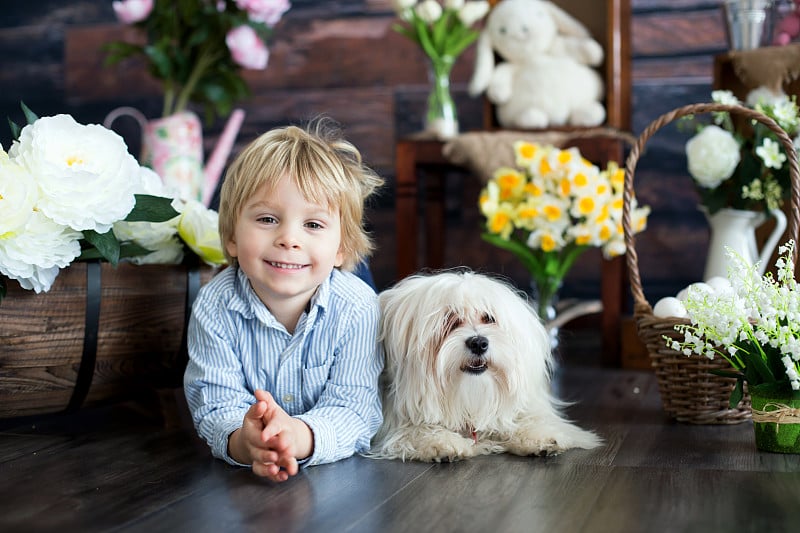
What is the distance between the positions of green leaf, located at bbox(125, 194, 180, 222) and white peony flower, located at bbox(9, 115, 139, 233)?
6 centimetres

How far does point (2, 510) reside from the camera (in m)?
1.17

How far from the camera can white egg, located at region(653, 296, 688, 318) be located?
1.60 m

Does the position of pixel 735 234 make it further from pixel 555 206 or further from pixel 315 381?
pixel 315 381

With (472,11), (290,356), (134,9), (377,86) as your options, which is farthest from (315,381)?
(377,86)

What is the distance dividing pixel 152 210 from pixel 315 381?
0.39m

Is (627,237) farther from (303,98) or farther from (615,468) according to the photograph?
(303,98)

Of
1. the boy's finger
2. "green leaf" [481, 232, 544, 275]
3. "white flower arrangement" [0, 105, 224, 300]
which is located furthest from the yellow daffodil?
the boy's finger

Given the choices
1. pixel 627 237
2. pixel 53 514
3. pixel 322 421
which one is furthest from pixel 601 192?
pixel 53 514

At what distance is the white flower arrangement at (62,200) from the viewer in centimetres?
136

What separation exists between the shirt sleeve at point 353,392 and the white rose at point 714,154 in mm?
956

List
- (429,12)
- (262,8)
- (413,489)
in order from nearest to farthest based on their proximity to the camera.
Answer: (413,489)
(429,12)
(262,8)

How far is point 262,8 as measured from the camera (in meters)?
2.60

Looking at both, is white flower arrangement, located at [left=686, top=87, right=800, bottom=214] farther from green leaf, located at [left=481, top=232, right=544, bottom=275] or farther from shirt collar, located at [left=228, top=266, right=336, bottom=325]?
shirt collar, located at [left=228, top=266, right=336, bottom=325]

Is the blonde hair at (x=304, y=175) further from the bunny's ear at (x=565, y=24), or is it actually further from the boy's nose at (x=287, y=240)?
the bunny's ear at (x=565, y=24)
